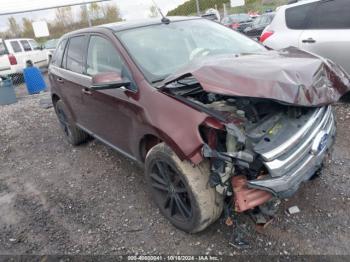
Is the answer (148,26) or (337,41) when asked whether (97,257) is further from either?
(337,41)

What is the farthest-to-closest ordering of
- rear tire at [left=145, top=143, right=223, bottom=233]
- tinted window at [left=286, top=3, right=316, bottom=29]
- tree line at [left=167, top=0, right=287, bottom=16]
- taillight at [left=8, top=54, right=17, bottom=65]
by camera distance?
tree line at [left=167, top=0, right=287, bottom=16]
taillight at [left=8, top=54, right=17, bottom=65]
tinted window at [left=286, top=3, right=316, bottom=29]
rear tire at [left=145, top=143, right=223, bottom=233]

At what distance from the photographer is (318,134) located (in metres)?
2.56

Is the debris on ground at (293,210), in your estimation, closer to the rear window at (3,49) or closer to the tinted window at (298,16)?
the tinted window at (298,16)

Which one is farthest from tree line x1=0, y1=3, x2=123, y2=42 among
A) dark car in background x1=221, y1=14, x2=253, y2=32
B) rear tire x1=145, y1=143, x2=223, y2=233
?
rear tire x1=145, y1=143, x2=223, y2=233

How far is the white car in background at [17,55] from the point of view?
40.8 feet

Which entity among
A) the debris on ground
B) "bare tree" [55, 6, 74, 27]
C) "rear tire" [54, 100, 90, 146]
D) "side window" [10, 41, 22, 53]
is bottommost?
the debris on ground

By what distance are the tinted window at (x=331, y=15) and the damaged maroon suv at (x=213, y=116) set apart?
2.42 meters

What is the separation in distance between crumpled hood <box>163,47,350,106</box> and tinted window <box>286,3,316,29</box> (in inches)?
126

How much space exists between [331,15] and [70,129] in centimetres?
444

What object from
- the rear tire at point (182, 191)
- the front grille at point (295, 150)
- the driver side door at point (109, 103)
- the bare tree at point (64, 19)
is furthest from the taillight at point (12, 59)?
the front grille at point (295, 150)

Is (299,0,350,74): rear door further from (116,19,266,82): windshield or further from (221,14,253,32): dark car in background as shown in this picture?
(221,14,253,32): dark car in background

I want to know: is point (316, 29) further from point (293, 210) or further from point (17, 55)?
point (17, 55)

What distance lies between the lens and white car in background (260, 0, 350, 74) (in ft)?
16.6

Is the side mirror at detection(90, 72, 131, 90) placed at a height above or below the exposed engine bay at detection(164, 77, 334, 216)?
above
